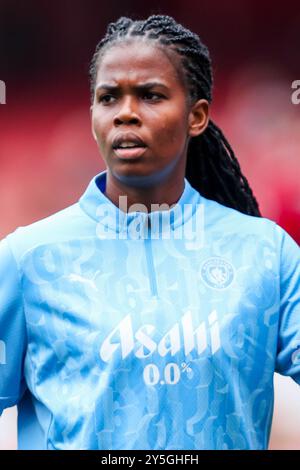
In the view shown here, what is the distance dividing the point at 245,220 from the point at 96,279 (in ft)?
1.23

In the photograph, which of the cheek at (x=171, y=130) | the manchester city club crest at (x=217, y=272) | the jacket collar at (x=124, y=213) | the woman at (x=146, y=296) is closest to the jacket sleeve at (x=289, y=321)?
the woman at (x=146, y=296)

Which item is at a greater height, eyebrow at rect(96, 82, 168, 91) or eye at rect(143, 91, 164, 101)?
eyebrow at rect(96, 82, 168, 91)

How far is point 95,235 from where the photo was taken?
2.04 meters

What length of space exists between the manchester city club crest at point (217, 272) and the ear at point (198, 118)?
11.7 inches

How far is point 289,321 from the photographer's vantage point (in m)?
2.03

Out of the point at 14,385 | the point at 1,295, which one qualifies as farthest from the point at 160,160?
the point at 14,385

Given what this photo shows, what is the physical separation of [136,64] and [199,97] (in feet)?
0.73

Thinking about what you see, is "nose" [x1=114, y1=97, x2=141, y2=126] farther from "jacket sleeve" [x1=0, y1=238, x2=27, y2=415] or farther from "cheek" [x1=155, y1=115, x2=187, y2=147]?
"jacket sleeve" [x1=0, y1=238, x2=27, y2=415]

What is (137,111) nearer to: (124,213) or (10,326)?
(124,213)

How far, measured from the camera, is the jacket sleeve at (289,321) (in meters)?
2.02

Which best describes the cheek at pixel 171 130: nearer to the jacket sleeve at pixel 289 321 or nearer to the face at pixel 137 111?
the face at pixel 137 111

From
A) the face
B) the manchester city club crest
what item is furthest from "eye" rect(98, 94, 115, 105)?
the manchester city club crest

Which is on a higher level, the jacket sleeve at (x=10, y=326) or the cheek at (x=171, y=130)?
the cheek at (x=171, y=130)

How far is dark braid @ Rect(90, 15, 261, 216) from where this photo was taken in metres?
2.03
